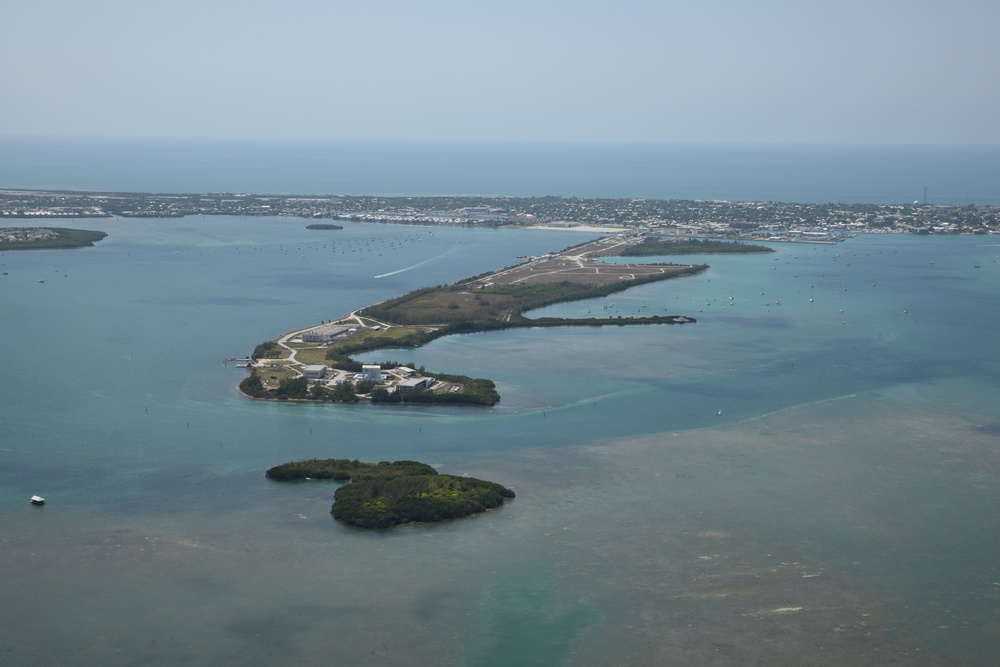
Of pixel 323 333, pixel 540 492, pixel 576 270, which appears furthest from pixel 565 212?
pixel 540 492

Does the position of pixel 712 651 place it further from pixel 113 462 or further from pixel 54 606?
pixel 113 462

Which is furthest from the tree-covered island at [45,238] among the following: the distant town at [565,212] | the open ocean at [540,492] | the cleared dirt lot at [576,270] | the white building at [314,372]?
the white building at [314,372]

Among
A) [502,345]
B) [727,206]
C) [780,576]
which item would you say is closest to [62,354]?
[502,345]

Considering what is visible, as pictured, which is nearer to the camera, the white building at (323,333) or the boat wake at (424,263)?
the white building at (323,333)

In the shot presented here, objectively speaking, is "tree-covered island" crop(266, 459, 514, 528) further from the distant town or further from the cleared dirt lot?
the distant town

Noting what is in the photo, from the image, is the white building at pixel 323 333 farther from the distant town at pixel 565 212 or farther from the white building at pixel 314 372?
the distant town at pixel 565 212

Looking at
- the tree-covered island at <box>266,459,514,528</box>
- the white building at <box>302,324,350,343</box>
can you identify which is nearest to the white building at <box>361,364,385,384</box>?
the white building at <box>302,324,350,343</box>
